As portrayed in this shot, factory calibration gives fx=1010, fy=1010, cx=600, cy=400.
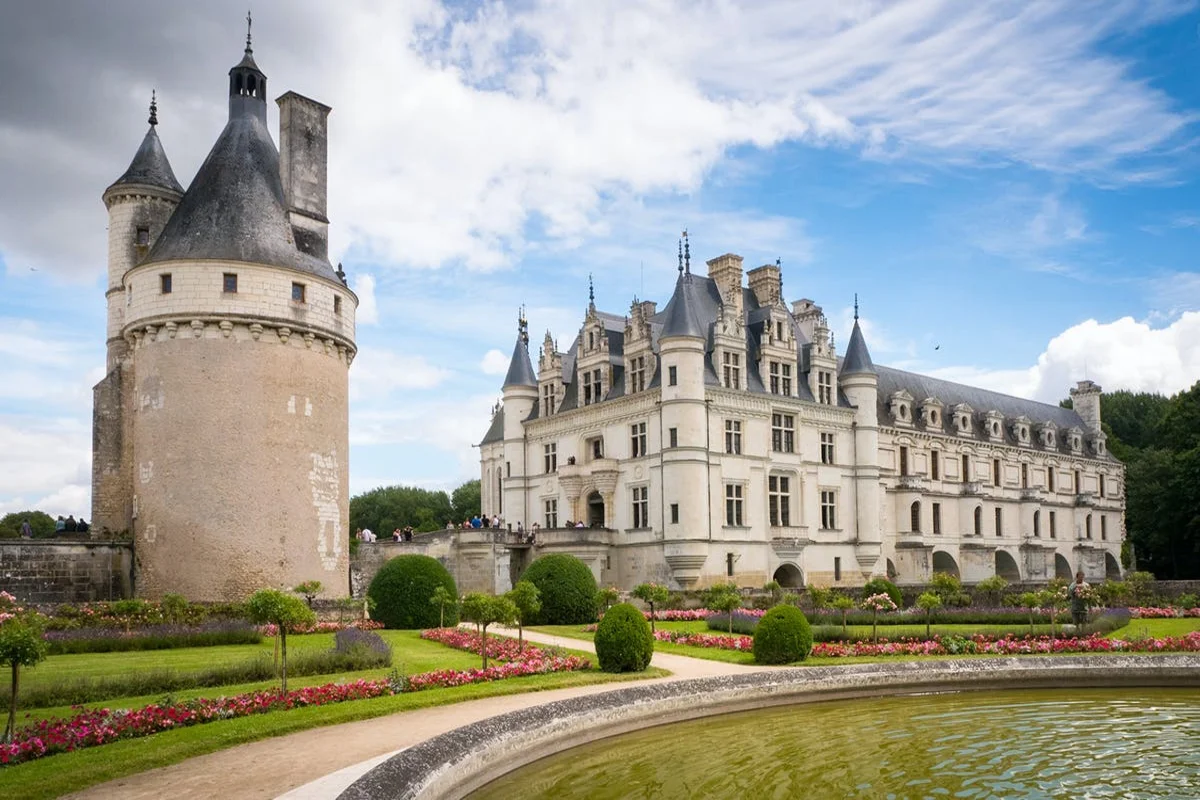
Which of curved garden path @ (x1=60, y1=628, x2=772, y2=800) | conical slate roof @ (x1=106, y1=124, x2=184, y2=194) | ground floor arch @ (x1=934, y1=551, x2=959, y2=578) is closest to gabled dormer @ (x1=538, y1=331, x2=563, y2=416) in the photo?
conical slate roof @ (x1=106, y1=124, x2=184, y2=194)

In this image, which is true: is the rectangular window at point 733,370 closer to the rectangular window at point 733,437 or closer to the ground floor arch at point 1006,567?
the rectangular window at point 733,437

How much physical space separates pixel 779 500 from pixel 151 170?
1014 inches

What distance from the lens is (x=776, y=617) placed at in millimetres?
19688

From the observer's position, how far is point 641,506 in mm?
39531

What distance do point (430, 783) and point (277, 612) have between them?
634 cm

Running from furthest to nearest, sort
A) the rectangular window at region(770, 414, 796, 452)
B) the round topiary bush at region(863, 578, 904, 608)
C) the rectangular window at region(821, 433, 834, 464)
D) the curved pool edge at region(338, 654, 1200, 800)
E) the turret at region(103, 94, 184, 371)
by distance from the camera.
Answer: the rectangular window at region(821, 433, 834, 464) → the rectangular window at region(770, 414, 796, 452) → the turret at region(103, 94, 184, 371) → the round topiary bush at region(863, 578, 904, 608) → the curved pool edge at region(338, 654, 1200, 800)

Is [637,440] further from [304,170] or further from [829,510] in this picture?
[304,170]

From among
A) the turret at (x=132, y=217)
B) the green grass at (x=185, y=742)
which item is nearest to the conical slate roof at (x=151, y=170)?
the turret at (x=132, y=217)

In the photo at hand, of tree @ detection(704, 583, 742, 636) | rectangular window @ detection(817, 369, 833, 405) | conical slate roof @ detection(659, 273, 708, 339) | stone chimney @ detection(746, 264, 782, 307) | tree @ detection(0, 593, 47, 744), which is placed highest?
stone chimney @ detection(746, 264, 782, 307)

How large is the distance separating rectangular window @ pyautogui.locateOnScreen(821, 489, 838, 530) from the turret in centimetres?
2741

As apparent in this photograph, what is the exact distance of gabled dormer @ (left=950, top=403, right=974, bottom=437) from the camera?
52.1 metres

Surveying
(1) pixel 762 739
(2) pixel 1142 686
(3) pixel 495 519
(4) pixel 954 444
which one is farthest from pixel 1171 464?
(1) pixel 762 739

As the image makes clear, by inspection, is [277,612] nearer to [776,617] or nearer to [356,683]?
[356,683]

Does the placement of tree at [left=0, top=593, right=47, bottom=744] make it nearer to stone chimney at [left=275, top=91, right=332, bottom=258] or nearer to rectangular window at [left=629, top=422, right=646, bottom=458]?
stone chimney at [left=275, top=91, right=332, bottom=258]
